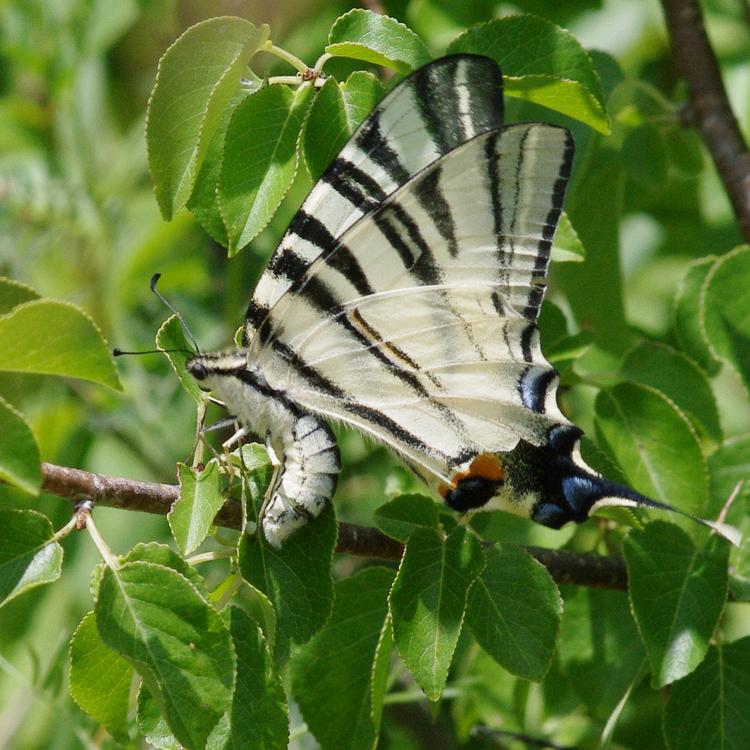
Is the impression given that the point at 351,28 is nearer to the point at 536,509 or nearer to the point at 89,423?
the point at 536,509

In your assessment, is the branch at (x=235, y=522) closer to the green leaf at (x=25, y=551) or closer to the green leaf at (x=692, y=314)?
the green leaf at (x=25, y=551)

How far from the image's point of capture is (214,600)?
3.88ft

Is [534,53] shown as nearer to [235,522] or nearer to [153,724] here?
[235,522]

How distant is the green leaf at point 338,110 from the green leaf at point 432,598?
45cm

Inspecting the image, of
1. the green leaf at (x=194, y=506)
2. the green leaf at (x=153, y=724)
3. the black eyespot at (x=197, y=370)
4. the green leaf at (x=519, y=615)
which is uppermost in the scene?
the black eyespot at (x=197, y=370)

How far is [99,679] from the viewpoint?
3.59 ft

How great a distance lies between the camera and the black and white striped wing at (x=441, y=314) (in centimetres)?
123

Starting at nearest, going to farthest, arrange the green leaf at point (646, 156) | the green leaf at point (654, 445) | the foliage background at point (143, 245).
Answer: the green leaf at point (654, 445) → the green leaf at point (646, 156) → the foliage background at point (143, 245)

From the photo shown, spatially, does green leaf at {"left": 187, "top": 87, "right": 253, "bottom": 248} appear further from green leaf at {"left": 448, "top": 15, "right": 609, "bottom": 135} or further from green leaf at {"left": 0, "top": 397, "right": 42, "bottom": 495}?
green leaf at {"left": 0, "top": 397, "right": 42, "bottom": 495}

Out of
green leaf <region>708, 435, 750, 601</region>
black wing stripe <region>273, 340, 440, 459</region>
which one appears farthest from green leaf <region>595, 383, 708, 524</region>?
black wing stripe <region>273, 340, 440, 459</region>

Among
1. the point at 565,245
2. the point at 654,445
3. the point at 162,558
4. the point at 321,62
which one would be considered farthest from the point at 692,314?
the point at 162,558

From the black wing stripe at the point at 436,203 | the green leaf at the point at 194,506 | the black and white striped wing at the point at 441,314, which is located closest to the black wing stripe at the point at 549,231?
the black and white striped wing at the point at 441,314

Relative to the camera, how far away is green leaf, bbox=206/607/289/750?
1074 millimetres

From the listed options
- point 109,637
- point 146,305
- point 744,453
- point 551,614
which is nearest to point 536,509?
point 551,614
